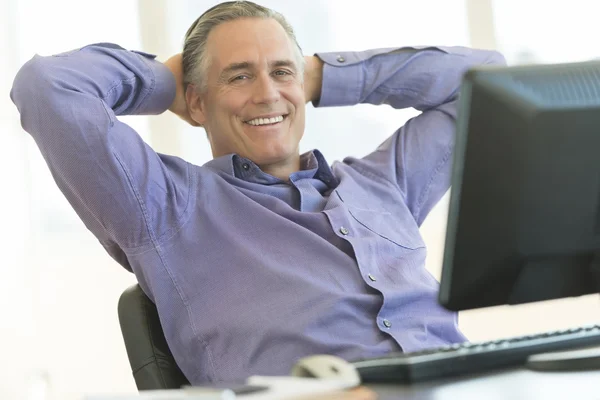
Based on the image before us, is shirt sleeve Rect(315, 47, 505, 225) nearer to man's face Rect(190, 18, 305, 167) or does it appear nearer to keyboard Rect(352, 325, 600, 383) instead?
man's face Rect(190, 18, 305, 167)

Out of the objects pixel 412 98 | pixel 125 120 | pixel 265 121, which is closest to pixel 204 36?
pixel 265 121

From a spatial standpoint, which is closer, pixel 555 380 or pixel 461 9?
pixel 555 380

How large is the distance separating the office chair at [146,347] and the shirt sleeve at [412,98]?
664 mm

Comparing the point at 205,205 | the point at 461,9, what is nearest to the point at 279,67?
the point at 205,205

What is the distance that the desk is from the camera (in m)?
0.85

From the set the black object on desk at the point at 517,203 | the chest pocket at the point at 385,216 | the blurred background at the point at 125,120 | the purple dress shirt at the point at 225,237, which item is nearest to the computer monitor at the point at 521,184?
the black object on desk at the point at 517,203

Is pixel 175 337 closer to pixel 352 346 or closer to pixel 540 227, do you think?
pixel 352 346

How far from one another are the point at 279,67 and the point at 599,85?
3.57ft

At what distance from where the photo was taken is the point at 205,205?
1.71 m

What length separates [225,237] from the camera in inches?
65.8

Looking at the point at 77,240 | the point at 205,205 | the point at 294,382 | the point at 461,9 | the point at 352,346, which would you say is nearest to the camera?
the point at 294,382

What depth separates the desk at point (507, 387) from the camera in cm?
85

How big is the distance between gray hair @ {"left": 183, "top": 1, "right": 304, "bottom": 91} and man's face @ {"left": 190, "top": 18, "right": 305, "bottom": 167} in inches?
0.5

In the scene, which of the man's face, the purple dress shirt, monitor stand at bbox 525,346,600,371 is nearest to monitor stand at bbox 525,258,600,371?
monitor stand at bbox 525,346,600,371
